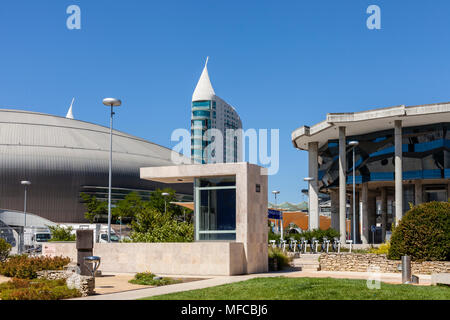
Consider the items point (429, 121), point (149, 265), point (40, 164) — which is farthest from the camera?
point (40, 164)

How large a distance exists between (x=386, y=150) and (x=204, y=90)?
391 feet

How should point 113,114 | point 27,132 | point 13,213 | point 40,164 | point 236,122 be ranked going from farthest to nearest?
point 236,122 < point 27,132 < point 40,164 < point 13,213 < point 113,114

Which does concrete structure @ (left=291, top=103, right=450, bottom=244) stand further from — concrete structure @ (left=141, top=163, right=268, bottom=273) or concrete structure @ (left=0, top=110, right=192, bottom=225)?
concrete structure @ (left=0, top=110, right=192, bottom=225)

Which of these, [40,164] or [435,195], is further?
[40,164]

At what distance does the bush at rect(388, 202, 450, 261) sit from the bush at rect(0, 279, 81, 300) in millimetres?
13418

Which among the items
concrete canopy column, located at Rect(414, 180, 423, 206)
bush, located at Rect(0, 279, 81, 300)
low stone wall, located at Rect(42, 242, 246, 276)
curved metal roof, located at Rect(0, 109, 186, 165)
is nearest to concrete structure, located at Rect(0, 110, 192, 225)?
curved metal roof, located at Rect(0, 109, 186, 165)

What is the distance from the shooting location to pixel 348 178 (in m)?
65.7

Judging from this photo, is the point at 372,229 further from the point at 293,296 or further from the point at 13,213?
the point at 293,296

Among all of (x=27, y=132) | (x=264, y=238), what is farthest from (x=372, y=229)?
(x=27, y=132)

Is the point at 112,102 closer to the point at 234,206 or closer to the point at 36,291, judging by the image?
the point at 234,206

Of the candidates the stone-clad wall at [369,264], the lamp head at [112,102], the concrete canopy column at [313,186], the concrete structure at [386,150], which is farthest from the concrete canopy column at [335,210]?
the lamp head at [112,102]

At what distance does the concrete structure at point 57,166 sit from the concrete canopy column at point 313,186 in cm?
4751

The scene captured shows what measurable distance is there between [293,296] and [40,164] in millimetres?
91892

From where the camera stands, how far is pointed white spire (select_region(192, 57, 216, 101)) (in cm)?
17425
